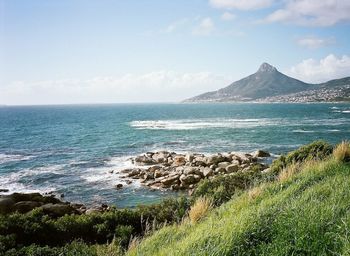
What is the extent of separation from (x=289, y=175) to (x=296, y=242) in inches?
229

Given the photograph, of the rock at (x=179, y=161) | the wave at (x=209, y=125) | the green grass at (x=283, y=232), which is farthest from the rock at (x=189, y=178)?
the wave at (x=209, y=125)

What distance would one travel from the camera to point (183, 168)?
30.5 metres

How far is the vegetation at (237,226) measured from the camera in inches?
203

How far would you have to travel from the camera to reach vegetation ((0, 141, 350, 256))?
5.14 meters

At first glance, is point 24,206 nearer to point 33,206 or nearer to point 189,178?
point 33,206

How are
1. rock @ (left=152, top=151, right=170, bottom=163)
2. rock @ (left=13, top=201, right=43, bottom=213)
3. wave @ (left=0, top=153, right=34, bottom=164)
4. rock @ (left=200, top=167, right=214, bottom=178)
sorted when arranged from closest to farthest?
1. rock @ (left=13, top=201, right=43, bottom=213)
2. rock @ (left=200, top=167, right=214, bottom=178)
3. rock @ (left=152, top=151, right=170, bottom=163)
4. wave @ (left=0, top=153, right=34, bottom=164)

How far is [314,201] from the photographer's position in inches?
254

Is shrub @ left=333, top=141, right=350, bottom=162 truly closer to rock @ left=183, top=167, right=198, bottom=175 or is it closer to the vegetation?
the vegetation

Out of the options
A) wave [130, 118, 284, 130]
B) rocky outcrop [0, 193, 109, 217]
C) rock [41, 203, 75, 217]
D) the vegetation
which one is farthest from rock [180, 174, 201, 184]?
wave [130, 118, 284, 130]

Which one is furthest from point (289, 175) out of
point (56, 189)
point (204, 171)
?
point (56, 189)

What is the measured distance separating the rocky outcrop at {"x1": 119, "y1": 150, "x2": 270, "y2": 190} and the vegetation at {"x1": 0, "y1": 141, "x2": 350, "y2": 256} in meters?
13.0

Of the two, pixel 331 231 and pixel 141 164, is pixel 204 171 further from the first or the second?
pixel 331 231

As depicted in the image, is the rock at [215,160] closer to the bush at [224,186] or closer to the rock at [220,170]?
the rock at [220,170]

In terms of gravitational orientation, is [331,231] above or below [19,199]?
above
